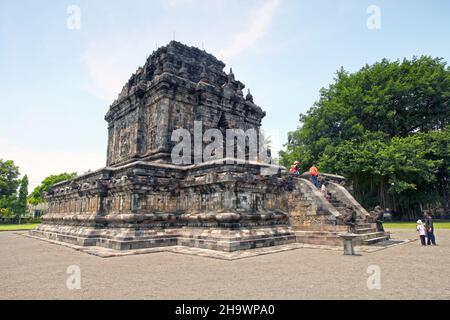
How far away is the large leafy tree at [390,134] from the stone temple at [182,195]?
935cm

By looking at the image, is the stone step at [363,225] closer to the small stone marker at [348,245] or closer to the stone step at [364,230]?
the stone step at [364,230]

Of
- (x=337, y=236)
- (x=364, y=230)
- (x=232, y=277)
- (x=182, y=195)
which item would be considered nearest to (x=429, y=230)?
(x=364, y=230)

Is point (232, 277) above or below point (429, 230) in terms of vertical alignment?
below

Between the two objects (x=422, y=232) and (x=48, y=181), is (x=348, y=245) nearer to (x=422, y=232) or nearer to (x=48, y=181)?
(x=422, y=232)

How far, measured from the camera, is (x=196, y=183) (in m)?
12.6

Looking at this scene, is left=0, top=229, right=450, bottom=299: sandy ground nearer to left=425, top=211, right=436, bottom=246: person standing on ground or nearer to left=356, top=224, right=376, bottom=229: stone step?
left=425, top=211, right=436, bottom=246: person standing on ground

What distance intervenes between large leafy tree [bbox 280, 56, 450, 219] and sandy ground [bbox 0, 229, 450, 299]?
18.0m

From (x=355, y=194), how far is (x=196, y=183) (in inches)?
896

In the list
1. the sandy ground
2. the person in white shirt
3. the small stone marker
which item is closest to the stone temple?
the person in white shirt

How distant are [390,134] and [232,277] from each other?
1160 inches

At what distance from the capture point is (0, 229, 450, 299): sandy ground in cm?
502

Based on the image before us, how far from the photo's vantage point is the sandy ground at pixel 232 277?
198 inches

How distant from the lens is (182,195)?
13508mm
